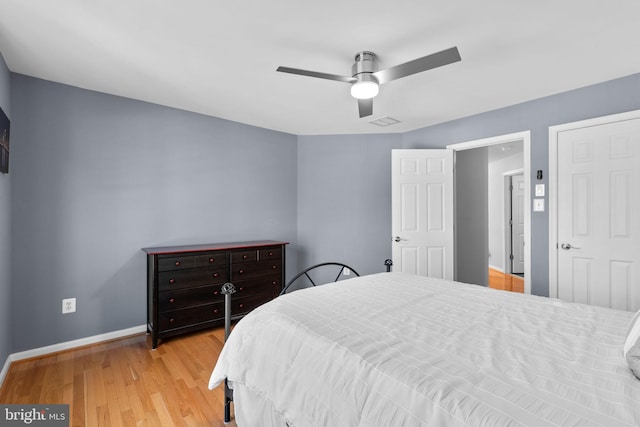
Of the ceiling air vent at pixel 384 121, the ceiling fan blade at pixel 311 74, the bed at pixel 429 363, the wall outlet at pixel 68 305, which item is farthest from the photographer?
the ceiling air vent at pixel 384 121

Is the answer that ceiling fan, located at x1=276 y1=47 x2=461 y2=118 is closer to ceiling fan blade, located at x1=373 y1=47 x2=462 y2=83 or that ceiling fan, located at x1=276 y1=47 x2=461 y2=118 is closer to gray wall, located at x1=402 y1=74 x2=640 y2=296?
ceiling fan blade, located at x1=373 y1=47 x2=462 y2=83

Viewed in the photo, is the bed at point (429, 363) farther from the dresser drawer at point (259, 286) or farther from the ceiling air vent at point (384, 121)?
the ceiling air vent at point (384, 121)

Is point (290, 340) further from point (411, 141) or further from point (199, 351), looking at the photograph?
point (411, 141)

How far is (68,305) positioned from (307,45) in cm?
303

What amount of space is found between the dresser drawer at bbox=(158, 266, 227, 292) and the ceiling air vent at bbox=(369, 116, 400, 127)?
2.49 metres

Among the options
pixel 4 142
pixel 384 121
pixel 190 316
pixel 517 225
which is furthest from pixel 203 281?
pixel 517 225

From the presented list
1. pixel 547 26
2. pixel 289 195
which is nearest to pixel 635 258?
pixel 547 26

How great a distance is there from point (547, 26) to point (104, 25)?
8.98 ft

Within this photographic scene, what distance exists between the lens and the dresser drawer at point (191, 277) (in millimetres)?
2879

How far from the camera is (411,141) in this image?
4.30 meters

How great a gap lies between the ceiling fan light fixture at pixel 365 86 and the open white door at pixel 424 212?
1.73m

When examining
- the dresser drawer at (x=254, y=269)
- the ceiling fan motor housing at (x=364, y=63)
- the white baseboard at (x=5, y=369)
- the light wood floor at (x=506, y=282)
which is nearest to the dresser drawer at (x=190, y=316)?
the dresser drawer at (x=254, y=269)

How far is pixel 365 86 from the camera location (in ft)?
7.23

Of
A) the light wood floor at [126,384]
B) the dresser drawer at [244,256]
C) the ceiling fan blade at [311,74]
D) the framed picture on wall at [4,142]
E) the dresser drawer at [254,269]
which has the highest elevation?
the ceiling fan blade at [311,74]
